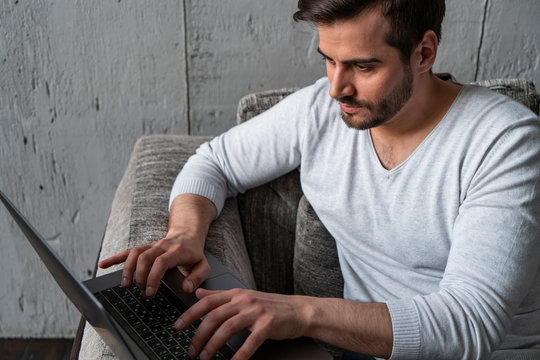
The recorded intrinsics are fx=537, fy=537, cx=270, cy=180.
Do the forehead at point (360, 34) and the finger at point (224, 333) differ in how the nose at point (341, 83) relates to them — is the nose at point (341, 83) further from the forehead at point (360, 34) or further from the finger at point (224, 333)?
the finger at point (224, 333)

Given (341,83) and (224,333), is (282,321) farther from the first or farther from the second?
(341,83)

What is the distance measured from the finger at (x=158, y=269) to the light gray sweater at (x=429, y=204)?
27cm

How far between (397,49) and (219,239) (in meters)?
0.55

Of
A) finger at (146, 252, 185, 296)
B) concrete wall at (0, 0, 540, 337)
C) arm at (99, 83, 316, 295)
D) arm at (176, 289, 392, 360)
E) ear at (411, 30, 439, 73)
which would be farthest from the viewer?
concrete wall at (0, 0, 540, 337)

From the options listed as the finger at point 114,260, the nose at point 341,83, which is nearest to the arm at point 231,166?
the finger at point 114,260

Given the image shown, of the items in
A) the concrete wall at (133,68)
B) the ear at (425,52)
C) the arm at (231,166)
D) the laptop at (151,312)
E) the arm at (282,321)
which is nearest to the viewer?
the laptop at (151,312)

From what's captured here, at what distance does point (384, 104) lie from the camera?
1.08 m

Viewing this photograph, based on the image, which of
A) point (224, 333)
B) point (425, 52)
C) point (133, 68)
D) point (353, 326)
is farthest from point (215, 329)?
point (133, 68)

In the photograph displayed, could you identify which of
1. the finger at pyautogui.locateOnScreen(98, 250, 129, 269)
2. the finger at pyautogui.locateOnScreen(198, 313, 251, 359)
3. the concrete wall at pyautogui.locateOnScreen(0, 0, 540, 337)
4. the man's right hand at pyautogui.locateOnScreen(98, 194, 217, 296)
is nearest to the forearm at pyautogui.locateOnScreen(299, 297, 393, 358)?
the finger at pyautogui.locateOnScreen(198, 313, 251, 359)

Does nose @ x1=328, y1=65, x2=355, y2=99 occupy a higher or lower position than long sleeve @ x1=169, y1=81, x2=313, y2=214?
higher

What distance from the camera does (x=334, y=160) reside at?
1232mm

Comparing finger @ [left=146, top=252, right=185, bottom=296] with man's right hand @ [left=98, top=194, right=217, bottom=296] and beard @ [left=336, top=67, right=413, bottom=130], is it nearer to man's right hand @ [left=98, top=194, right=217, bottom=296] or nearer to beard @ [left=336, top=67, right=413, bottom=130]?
man's right hand @ [left=98, top=194, right=217, bottom=296]

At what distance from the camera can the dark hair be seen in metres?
0.99

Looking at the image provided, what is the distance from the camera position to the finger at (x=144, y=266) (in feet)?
3.20
